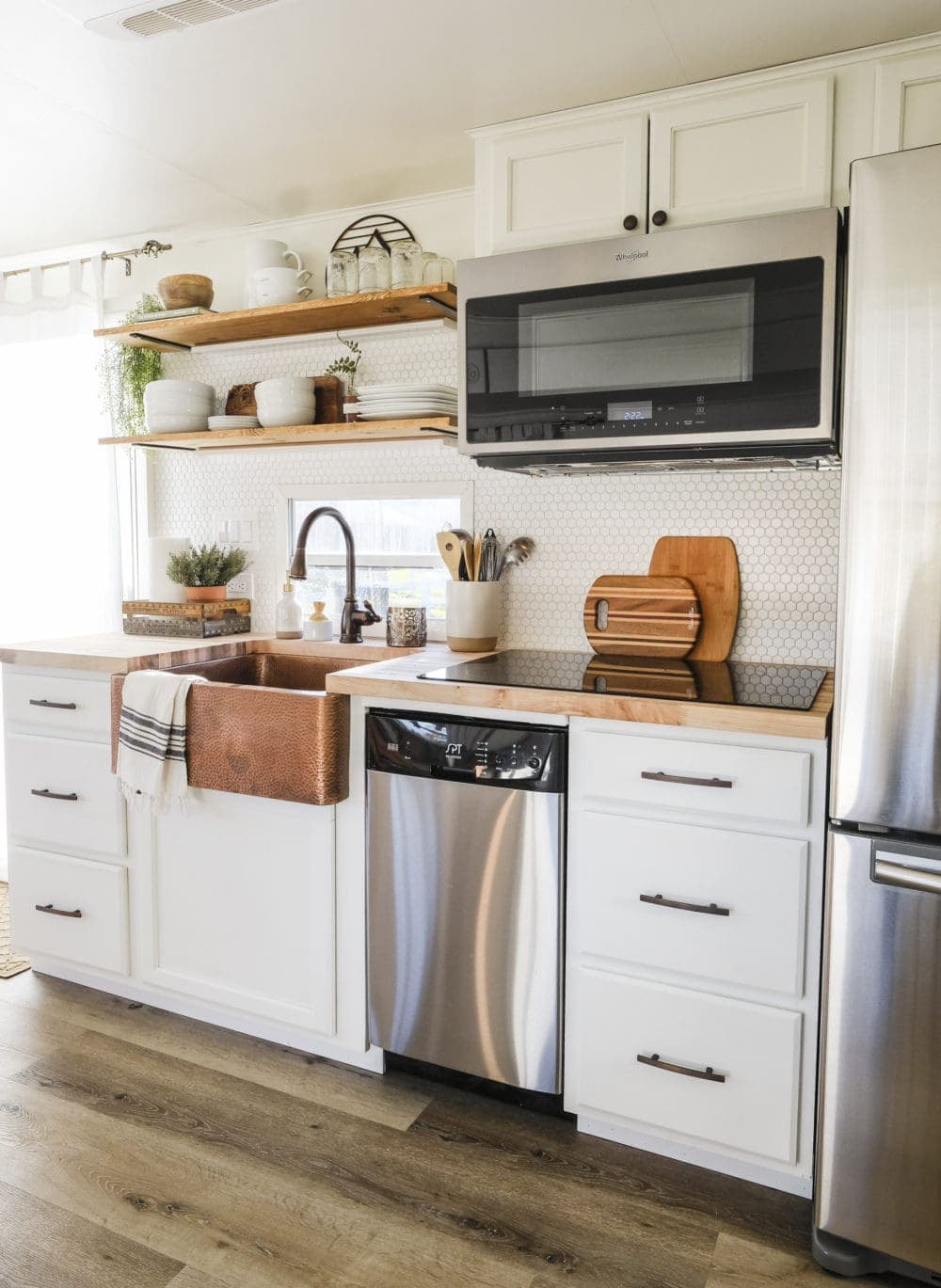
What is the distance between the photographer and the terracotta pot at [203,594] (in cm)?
298

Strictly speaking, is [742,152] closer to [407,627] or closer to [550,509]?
[550,509]

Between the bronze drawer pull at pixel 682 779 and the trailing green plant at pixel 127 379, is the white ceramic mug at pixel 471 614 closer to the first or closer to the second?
the bronze drawer pull at pixel 682 779

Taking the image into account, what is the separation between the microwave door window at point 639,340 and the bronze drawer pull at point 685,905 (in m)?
1.06

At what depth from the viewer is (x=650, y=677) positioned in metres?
2.10

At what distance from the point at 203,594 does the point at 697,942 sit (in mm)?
1914

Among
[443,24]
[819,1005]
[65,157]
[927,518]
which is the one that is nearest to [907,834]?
[819,1005]

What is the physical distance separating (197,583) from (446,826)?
4.70ft

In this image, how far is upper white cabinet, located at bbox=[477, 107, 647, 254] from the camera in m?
2.08

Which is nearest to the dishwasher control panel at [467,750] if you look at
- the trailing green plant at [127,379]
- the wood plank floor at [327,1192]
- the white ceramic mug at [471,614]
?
the white ceramic mug at [471,614]

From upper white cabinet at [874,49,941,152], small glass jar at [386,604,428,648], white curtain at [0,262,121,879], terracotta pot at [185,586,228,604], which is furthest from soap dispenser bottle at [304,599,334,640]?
upper white cabinet at [874,49,941,152]

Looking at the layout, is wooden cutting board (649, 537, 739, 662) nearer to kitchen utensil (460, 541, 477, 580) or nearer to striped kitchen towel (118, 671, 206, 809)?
kitchen utensil (460, 541, 477, 580)

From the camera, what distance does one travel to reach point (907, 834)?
152 cm

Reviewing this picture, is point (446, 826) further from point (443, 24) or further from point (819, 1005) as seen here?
point (443, 24)

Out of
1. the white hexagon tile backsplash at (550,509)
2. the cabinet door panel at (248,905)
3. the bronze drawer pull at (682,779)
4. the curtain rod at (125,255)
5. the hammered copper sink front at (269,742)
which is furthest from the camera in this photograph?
the curtain rod at (125,255)
